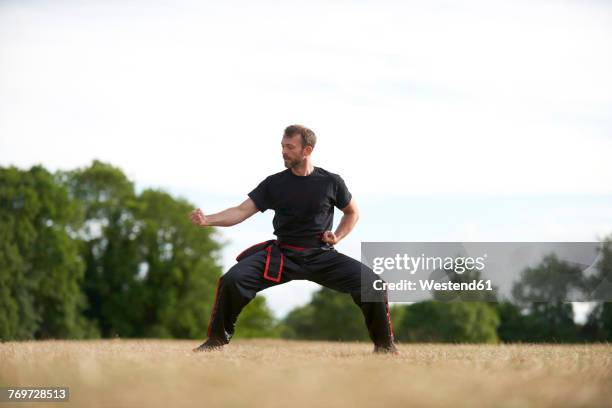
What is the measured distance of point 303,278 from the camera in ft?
28.8

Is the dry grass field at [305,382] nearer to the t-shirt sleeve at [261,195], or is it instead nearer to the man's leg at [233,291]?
the man's leg at [233,291]

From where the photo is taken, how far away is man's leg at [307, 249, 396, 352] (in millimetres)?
8438

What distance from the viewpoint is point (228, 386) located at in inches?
191

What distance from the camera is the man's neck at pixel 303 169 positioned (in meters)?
8.82

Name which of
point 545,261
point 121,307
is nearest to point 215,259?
point 121,307

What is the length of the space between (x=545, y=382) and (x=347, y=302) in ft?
184

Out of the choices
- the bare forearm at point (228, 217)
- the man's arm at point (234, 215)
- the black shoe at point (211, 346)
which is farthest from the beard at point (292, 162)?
the black shoe at point (211, 346)

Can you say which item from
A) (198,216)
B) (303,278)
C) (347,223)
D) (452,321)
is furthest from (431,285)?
(452,321)

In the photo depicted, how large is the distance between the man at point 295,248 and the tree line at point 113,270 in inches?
903

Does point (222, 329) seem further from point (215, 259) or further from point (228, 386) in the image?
point (215, 259)

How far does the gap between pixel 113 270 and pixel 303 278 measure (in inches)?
1461

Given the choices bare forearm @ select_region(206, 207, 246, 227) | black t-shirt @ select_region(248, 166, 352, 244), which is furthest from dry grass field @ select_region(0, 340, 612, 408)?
bare forearm @ select_region(206, 207, 246, 227)

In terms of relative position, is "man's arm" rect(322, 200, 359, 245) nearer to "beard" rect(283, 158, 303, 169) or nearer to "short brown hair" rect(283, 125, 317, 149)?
"beard" rect(283, 158, 303, 169)

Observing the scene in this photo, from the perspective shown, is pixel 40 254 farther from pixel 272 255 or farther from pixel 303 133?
pixel 303 133
